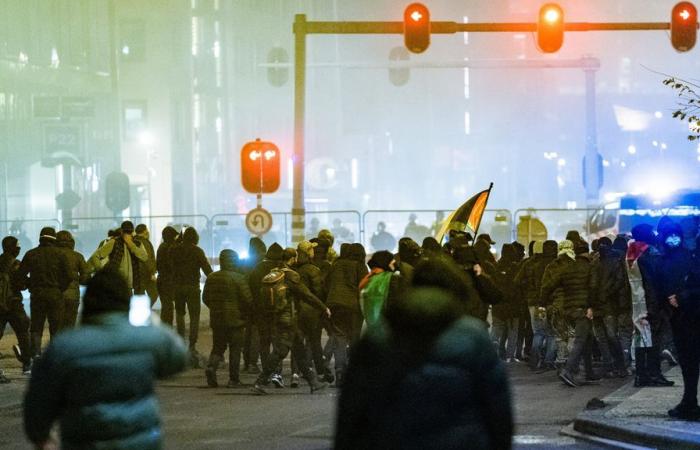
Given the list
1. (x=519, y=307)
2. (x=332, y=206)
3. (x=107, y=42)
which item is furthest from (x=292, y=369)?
(x=332, y=206)

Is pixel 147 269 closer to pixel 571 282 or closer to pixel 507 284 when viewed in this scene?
pixel 507 284

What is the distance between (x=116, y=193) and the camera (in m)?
37.1

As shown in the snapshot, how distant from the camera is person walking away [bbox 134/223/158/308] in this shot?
19.0 m

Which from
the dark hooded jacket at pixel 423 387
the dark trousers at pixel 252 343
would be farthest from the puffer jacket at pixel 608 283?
the dark hooded jacket at pixel 423 387

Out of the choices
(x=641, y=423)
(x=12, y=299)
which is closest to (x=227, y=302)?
(x=12, y=299)

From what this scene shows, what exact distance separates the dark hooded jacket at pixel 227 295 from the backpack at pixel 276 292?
0.53 metres

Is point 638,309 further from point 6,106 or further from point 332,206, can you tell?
point 332,206

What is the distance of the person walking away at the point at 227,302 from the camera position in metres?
16.1

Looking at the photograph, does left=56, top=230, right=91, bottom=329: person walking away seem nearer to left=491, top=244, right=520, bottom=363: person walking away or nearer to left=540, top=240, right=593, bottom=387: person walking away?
left=491, top=244, right=520, bottom=363: person walking away

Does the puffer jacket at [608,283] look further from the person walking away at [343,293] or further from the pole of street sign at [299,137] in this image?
the pole of street sign at [299,137]

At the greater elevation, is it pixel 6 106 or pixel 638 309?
pixel 6 106

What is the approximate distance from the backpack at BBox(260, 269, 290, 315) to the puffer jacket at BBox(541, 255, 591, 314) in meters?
3.19

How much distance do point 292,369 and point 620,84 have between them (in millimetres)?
158115

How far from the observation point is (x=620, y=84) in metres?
170
